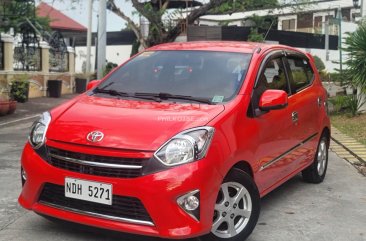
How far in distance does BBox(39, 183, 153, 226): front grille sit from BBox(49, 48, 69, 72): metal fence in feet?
A: 59.6

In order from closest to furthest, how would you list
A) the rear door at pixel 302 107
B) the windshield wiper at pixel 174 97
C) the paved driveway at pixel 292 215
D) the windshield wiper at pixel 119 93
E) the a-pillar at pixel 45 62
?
1. the paved driveway at pixel 292 215
2. the windshield wiper at pixel 174 97
3. the windshield wiper at pixel 119 93
4. the rear door at pixel 302 107
5. the a-pillar at pixel 45 62

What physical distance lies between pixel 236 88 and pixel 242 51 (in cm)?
68

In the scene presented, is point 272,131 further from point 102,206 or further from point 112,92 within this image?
point 102,206

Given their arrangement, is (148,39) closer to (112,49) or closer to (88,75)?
(88,75)

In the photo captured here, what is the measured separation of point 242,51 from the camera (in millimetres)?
5238

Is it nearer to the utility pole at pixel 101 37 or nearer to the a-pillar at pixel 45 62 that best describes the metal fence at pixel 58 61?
the a-pillar at pixel 45 62

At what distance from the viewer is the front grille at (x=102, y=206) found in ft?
12.4

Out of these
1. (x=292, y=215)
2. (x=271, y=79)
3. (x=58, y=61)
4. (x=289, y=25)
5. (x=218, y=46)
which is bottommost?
(x=292, y=215)

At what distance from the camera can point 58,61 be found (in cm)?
2247

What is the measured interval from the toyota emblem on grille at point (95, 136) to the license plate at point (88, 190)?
0.31 meters

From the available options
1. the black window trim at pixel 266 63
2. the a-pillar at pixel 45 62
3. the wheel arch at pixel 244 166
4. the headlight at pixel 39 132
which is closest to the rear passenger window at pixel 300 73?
the black window trim at pixel 266 63

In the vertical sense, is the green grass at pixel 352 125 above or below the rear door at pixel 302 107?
below

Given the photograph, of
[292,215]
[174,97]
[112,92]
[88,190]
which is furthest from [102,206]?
[292,215]

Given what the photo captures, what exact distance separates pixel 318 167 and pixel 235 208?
2.70 metres
